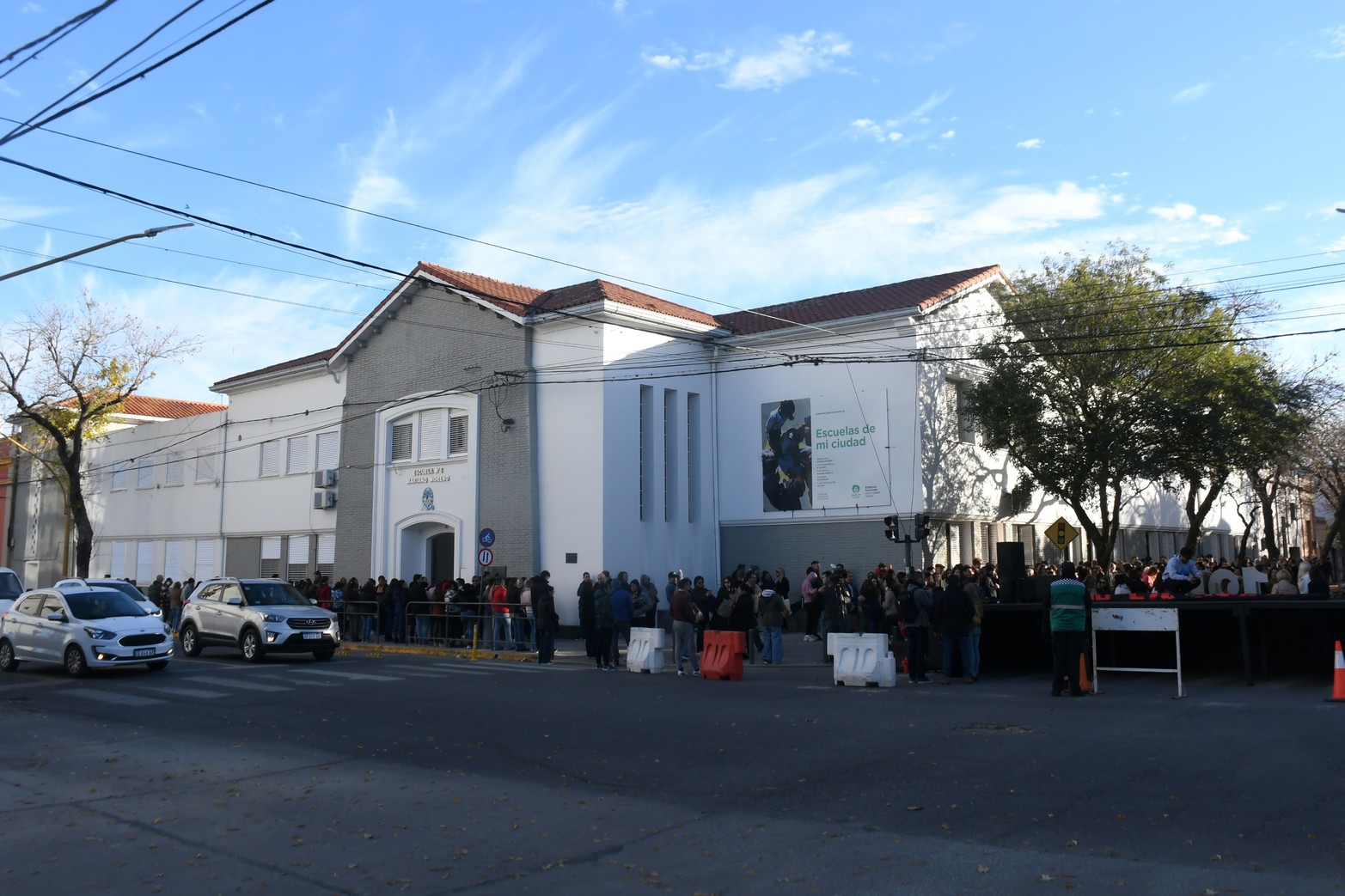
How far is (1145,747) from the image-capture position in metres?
10.6

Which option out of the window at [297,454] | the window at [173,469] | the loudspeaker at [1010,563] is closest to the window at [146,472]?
the window at [173,469]

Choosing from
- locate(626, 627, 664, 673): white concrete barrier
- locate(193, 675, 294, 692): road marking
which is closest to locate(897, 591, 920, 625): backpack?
locate(626, 627, 664, 673): white concrete barrier

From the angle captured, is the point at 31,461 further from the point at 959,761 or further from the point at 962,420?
the point at 959,761

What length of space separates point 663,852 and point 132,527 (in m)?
43.5

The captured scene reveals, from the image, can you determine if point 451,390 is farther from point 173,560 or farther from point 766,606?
point 173,560

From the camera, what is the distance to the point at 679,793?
30.0 feet

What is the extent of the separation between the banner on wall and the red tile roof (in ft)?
7.97

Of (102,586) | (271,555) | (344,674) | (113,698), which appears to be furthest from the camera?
(271,555)

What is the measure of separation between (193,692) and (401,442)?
18.2 metres

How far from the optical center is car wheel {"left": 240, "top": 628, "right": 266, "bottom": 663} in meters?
21.7

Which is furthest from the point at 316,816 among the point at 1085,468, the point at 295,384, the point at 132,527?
the point at 132,527

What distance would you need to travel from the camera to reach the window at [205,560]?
1622 inches

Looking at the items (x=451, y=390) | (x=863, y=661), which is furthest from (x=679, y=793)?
(x=451, y=390)

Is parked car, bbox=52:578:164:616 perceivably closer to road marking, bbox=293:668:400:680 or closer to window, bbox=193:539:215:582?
road marking, bbox=293:668:400:680
